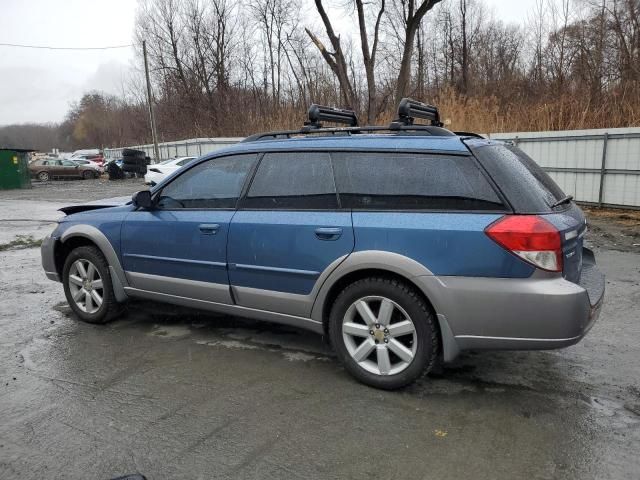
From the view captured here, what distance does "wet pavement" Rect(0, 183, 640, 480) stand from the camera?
253 cm

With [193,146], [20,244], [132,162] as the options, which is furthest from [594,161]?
[132,162]

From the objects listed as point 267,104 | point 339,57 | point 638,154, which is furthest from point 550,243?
point 267,104

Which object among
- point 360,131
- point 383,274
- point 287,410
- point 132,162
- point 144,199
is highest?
point 360,131

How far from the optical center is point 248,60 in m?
36.8

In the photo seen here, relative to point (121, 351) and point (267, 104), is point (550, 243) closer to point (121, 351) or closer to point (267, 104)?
point (121, 351)

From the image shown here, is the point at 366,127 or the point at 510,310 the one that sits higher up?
the point at 366,127

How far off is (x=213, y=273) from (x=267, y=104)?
32.6 metres

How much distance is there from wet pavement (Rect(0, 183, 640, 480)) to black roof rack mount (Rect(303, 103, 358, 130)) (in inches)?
70.5

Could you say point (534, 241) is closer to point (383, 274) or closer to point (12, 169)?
point (383, 274)

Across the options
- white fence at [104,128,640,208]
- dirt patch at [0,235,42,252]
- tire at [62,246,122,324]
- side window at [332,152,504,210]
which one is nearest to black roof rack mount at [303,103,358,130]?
side window at [332,152,504,210]

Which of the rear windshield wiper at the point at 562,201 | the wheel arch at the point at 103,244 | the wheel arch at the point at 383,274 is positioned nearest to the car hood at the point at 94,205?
the wheel arch at the point at 103,244

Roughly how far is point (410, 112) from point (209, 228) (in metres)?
1.80

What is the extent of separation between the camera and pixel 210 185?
4074 millimetres

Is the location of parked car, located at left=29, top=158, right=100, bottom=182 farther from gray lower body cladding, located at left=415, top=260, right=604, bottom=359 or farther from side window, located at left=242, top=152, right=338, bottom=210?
gray lower body cladding, located at left=415, top=260, right=604, bottom=359
